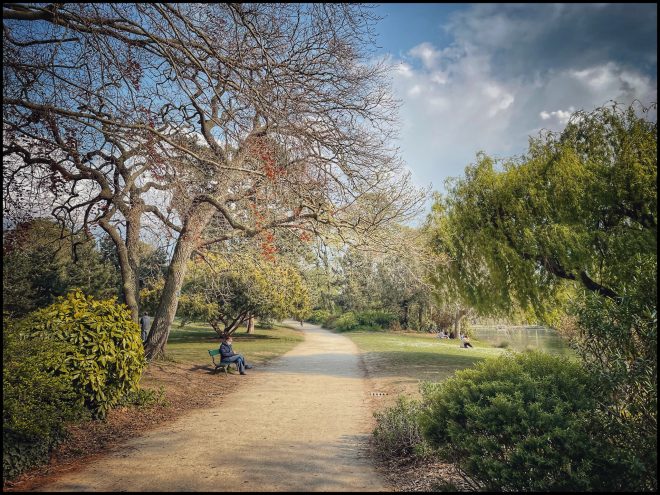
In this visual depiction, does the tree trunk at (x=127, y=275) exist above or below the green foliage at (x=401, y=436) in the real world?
above

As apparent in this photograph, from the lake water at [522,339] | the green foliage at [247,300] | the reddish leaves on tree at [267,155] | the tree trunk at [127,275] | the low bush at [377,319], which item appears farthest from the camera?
the low bush at [377,319]

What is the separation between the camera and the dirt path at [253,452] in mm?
4062

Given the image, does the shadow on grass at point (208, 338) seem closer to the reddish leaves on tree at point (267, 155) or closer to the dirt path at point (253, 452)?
the dirt path at point (253, 452)

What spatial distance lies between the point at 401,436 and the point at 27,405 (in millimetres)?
4797

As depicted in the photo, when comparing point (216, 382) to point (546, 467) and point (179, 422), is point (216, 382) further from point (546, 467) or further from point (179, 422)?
point (546, 467)

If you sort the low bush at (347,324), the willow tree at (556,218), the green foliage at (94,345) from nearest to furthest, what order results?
1. the green foliage at (94,345)
2. the willow tree at (556,218)
3. the low bush at (347,324)

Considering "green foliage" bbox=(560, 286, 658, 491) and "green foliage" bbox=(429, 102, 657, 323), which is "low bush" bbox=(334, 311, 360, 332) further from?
"green foliage" bbox=(560, 286, 658, 491)

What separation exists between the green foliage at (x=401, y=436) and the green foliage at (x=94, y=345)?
4392mm

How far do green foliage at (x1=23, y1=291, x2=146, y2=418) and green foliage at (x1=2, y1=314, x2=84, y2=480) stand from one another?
54 centimetres

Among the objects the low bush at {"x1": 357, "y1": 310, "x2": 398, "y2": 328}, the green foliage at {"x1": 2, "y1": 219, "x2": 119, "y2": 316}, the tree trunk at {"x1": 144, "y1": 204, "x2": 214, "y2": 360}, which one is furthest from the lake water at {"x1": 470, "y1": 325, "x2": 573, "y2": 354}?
the green foliage at {"x1": 2, "y1": 219, "x2": 119, "y2": 316}

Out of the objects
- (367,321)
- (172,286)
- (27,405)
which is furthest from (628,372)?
(367,321)

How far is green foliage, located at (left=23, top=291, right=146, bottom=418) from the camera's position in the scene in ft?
18.8

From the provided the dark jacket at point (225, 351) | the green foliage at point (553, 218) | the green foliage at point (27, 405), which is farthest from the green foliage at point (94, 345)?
the green foliage at point (553, 218)

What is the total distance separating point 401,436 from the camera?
5457mm
